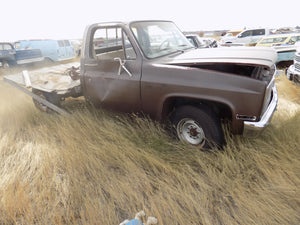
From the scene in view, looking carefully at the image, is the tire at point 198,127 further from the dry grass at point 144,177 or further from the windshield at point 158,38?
the windshield at point 158,38

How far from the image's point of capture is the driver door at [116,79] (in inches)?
118

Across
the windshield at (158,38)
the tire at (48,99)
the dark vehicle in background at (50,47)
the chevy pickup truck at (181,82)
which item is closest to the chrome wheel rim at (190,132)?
the chevy pickup truck at (181,82)

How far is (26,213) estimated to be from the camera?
2.13 metres

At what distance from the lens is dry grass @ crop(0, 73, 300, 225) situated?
6.77 ft

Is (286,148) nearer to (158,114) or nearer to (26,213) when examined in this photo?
(158,114)

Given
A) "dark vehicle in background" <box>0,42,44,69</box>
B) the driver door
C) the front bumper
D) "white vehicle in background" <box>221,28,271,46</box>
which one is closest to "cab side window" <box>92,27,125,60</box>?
the driver door

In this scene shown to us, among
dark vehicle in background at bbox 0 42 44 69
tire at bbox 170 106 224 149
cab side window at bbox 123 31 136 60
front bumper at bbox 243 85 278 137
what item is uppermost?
cab side window at bbox 123 31 136 60

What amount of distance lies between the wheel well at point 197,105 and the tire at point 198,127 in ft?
0.23

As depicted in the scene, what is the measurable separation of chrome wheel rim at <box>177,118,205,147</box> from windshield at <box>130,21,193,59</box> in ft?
3.57

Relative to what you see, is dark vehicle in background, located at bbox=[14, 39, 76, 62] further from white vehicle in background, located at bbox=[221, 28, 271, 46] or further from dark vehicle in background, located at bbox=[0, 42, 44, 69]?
white vehicle in background, located at bbox=[221, 28, 271, 46]

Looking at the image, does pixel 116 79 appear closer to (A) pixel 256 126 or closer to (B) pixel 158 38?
(B) pixel 158 38

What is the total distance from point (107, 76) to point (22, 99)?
3.85m

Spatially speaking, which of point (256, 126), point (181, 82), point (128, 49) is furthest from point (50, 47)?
point (256, 126)

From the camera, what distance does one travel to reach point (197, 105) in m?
2.79
